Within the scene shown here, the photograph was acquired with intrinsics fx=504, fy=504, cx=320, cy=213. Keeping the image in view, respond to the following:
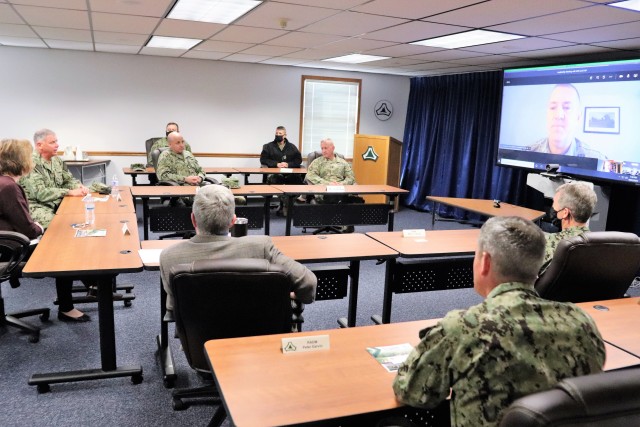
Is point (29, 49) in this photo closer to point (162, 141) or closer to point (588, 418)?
point (162, 141)

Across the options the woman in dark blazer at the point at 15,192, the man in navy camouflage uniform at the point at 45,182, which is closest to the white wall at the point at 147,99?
the man in navy camouflage uniform at the point at 45,182

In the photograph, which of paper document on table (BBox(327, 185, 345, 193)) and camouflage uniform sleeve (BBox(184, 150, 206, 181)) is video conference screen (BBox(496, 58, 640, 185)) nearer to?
paper document on table (BBox(327, 185, 345, 193))

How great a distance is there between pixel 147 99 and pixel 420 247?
20.3 ft

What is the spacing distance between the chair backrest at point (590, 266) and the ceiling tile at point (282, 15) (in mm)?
2510

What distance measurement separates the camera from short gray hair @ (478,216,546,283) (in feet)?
4.21

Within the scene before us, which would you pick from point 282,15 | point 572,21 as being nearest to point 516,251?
point 572,21

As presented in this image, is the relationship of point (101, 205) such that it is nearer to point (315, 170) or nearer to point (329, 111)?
point (315, 170)

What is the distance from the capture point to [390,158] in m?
7.57

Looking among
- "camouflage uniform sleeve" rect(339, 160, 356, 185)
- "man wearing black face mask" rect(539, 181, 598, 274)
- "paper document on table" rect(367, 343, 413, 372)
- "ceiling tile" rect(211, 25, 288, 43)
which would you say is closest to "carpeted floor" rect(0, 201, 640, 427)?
"paper document on table" rect(367, 343, 413, 372)

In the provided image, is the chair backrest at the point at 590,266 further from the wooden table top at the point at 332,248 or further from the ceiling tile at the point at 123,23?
the ceiling tile at the point at 123,23

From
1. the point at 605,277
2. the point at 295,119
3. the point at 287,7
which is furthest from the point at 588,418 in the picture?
the point at 295,119

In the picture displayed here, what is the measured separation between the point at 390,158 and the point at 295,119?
2.08 metres

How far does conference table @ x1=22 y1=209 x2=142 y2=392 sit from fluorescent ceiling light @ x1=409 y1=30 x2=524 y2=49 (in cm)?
341

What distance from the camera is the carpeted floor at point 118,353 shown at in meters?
2.38
